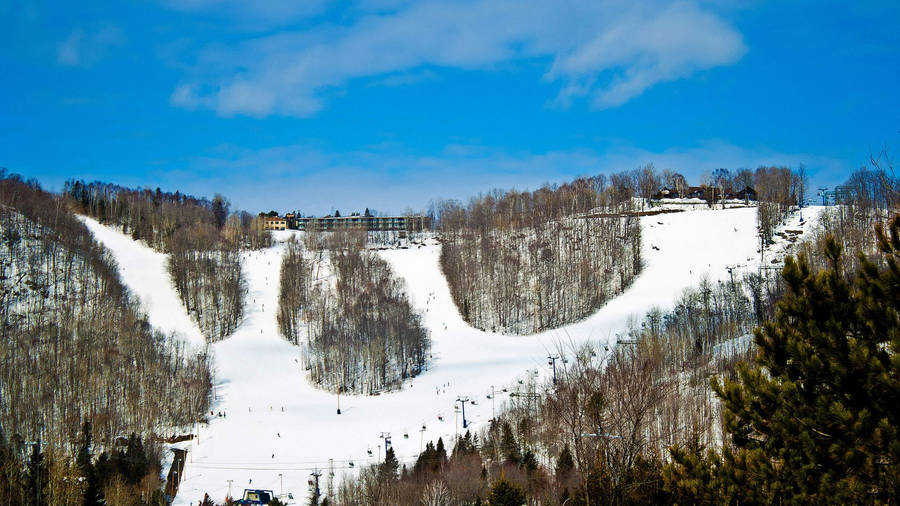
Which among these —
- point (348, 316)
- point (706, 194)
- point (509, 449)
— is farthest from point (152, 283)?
point (706, 194)

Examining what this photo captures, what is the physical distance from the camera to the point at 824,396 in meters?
7.56

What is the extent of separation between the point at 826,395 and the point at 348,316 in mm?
58339

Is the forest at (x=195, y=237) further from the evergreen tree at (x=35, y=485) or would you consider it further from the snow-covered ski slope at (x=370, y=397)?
the evergreen tree at (x=35, y=485)

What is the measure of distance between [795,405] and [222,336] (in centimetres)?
6621

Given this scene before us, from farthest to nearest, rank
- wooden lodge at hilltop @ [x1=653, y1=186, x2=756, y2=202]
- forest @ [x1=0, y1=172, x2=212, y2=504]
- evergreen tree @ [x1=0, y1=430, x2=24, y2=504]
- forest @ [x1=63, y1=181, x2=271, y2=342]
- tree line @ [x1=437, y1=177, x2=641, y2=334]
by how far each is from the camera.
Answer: wooden lodge at hilltop @ [x1=653, y1=186, x2=756, y2=202] < tree line @ [x1=437, y1=177, x2=641, y2=334] < forest @ [x1=63, y1=181, x2=271, y2=342] < forest @ [x1=0, y1=172, x2=212, y2=504] < evergreen tree @ [x1=0, y1=430, x2=24, y2=504]

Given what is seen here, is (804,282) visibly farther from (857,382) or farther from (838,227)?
(838,227)

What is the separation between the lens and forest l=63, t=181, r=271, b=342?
68250mm

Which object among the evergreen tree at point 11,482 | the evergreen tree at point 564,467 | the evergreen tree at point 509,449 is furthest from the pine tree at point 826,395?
the evergreen tree at point 11,482

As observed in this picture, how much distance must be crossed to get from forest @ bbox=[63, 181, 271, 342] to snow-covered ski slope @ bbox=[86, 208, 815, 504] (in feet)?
7.45

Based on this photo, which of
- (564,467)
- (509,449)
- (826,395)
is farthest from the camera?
(509,449)

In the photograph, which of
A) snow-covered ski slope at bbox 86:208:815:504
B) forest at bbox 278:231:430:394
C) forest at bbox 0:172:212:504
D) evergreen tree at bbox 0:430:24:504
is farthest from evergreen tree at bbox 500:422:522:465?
forest at bbox 278:231:430:394

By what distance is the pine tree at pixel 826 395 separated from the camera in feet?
23.9

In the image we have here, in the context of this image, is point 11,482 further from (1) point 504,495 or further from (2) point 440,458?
(1) point 504,495

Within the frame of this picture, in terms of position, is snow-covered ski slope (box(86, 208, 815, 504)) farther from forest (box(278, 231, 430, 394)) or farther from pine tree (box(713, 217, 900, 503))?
pine tree (box(713, 217, 900, 503))
